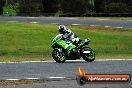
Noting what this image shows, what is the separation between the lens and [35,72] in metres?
13.3

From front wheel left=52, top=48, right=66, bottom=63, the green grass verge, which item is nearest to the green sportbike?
front wheel left=52, top=48, right=66, bottom=63

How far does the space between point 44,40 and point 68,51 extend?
10592 mm

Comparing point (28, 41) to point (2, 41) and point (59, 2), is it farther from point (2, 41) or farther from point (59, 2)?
point (59, 2)

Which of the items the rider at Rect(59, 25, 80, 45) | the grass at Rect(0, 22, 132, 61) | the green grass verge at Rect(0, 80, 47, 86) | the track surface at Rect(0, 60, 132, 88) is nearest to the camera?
the green grass verge at Rect(0, 80, 47, 86)

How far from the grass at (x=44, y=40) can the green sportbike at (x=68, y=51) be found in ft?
15.0

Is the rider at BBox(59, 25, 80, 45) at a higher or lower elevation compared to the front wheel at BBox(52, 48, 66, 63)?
higher

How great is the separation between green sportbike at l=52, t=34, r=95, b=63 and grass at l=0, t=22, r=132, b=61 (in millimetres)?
4565

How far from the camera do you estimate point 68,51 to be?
55.7 feet

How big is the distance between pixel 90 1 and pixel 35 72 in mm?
62838

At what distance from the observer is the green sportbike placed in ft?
55.2

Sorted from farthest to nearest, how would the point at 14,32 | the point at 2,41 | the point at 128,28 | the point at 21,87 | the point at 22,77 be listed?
1. the point at 128,28
2. the point at 14,32
3. the point at 2,41
4. the point at 22,77
5. the point at 21,87

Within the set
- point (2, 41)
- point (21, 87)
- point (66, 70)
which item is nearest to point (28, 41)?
point (2, 41)

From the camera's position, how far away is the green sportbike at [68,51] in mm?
16812

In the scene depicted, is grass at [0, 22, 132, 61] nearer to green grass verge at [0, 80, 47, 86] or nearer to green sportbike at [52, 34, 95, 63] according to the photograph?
green sportbike at [52, 34, 95, 63]
